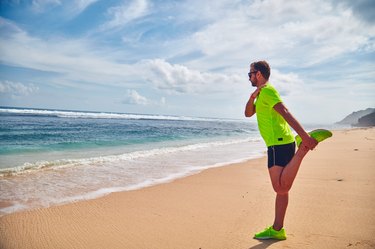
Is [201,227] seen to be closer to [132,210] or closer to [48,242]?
[132,210]

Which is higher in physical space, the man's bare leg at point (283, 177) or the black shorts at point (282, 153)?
the black shorts at point (282, 153)

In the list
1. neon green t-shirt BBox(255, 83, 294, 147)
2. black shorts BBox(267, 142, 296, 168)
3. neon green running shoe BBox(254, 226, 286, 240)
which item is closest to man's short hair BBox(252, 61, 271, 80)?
neon green t-shirt BBox(255, 83, 294, 147)

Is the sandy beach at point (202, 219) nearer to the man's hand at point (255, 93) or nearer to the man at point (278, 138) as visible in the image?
the man at point (278, 138)

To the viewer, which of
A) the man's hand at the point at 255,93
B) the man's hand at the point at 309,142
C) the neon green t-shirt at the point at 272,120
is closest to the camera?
the man's hand at the point at 309,142

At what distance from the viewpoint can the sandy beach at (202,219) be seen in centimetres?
322

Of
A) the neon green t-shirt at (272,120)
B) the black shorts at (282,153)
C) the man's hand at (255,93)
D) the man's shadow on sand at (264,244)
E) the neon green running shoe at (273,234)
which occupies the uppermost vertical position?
the man's hand at (255,93)

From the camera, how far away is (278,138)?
9.89 feet

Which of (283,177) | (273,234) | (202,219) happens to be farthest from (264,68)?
(202,219)

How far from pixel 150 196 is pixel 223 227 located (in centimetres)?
213

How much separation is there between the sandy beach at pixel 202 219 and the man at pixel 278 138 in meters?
0.51

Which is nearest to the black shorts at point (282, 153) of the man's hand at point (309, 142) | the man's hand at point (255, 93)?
the man's hand at point (309, 142)

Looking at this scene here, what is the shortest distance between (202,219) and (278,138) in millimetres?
1831

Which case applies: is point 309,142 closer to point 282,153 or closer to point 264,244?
point 282,153

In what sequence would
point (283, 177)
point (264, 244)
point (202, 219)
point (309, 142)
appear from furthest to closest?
point (202, 219) → point (264, 244) → point (283, 177) → point (309, 142)
